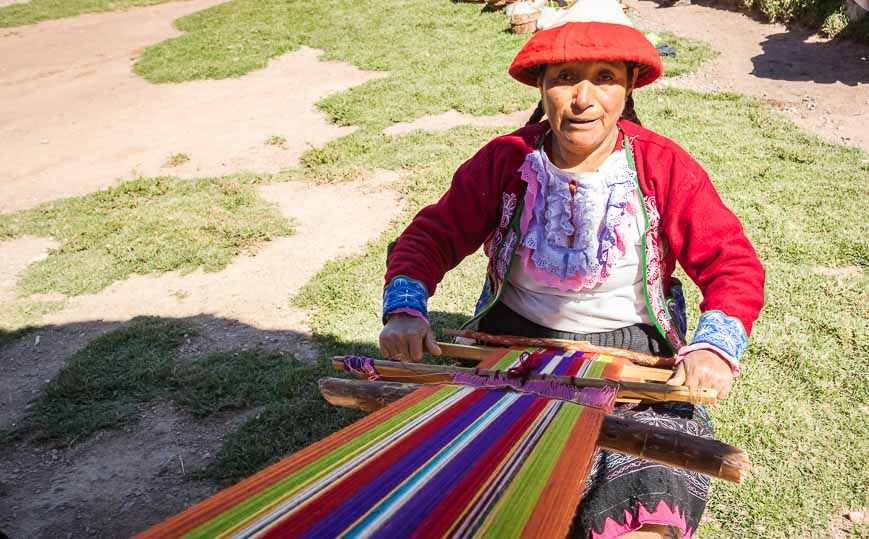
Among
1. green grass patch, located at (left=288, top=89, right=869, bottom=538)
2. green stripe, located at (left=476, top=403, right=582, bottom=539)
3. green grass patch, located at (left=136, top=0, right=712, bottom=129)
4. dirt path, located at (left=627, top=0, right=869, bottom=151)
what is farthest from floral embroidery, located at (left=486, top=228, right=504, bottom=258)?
green grass patch, located at (left=136, top=0, right=712, bottom=129)

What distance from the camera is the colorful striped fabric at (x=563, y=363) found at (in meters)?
1.85

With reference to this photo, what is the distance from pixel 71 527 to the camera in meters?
2.84

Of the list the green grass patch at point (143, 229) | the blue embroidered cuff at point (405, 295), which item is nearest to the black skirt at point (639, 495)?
the blue embroidered cuff at point (405, 295)

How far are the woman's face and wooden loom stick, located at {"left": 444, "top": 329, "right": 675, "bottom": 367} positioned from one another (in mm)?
614

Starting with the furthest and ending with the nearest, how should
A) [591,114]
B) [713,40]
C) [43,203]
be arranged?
[713,40] → [43,203] → [591,114]

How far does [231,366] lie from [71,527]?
1.15 meters

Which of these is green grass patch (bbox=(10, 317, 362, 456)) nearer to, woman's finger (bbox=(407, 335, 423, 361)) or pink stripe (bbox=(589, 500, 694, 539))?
woman's finger (bbox=(407, 335, 423, 361))

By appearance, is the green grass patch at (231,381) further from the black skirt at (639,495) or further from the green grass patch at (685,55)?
the green grass patch at (685,55)

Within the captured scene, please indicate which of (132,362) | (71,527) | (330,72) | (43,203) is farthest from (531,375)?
(330,72)

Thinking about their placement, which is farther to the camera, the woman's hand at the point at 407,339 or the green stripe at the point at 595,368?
the woman's hand at the point at 407,339

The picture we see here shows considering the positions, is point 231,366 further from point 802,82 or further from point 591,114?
point 802,82

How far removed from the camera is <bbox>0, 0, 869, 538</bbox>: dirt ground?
311 cm

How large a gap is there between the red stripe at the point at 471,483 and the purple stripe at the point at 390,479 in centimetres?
10

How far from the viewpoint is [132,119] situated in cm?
888
